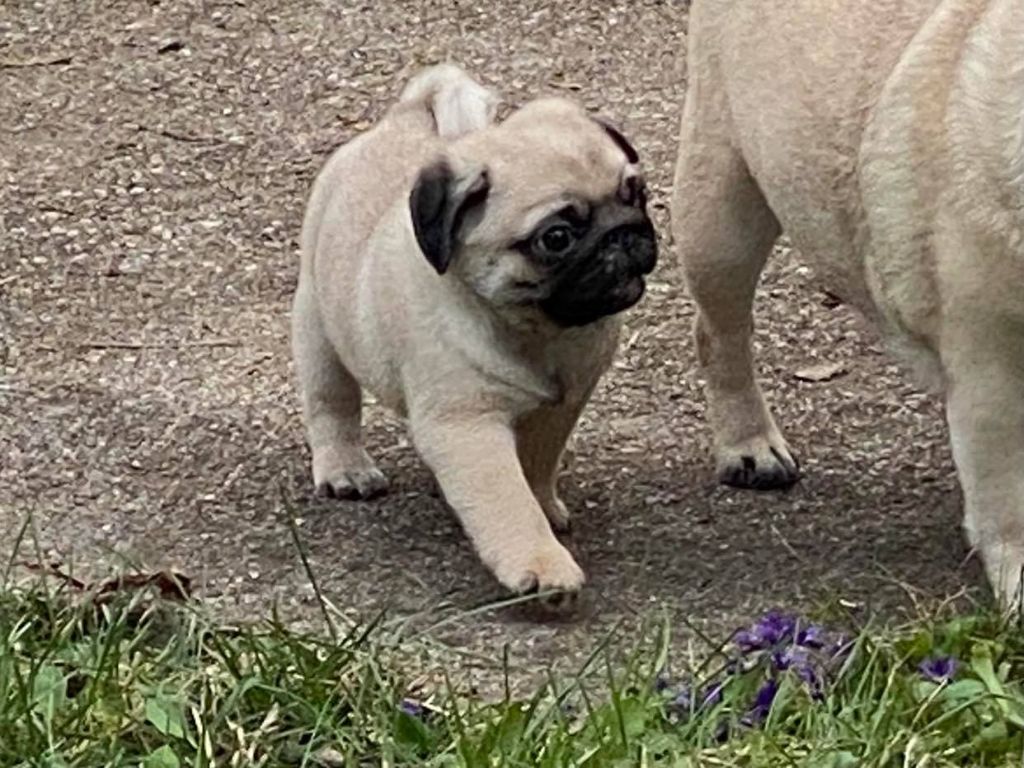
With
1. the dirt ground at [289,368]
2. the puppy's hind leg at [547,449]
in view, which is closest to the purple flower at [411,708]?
the dirt ground at [289,368]

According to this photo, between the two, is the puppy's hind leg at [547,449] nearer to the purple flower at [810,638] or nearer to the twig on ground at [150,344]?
the purple flower at [810,638]

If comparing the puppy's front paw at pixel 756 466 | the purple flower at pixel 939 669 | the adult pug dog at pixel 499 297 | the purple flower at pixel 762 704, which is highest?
the adult pug dog at pixel 499 297

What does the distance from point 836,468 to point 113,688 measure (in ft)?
5.86

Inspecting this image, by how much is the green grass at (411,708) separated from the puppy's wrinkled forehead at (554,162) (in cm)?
79

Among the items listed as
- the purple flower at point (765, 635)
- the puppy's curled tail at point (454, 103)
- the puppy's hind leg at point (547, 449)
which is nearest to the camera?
the purple flower at point (765, 635)

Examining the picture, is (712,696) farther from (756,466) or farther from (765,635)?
(756,466)

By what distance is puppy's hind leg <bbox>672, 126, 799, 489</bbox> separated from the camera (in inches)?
205

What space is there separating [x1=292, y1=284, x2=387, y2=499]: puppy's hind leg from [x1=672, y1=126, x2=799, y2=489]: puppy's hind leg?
0.70 m

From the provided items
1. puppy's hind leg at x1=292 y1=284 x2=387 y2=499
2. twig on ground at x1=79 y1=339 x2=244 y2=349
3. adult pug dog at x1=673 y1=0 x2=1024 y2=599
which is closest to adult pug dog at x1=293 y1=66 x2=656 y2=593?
puppy's hind leg at x1=292 y1=284 x2=387 y2=499

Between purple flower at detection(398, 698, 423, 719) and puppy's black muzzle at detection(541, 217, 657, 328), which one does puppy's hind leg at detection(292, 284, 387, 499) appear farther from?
purple flower at detection(398, 698, 423, 719)

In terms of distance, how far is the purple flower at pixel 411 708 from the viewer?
4.17 m

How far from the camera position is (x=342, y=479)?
17.2 ft

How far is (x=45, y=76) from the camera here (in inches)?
285

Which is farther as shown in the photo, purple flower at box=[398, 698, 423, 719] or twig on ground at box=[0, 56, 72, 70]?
twig on ground at box=[0, 56, 72, 70]
